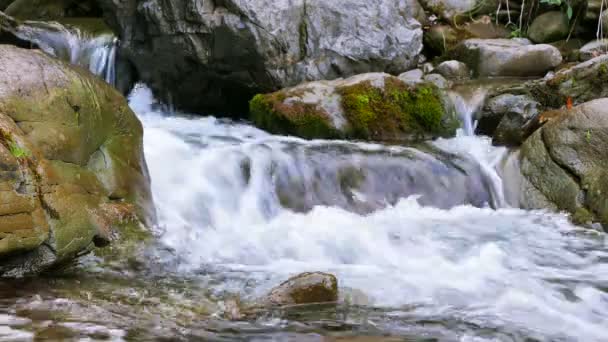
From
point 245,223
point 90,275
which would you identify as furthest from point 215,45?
point 90,275

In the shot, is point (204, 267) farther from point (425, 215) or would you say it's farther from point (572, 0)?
point (572, 0)

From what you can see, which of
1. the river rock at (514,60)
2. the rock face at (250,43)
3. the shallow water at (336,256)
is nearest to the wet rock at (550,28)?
the river rock at (514,60)

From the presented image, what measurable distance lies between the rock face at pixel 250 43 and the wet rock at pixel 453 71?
1.68 ft

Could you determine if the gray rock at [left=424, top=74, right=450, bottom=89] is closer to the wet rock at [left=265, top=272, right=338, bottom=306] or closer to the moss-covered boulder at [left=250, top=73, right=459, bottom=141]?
the moss-covered boulder at [left=250, top=73, right=459, bottom=141]

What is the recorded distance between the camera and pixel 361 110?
8.00 metres

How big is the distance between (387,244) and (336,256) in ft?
1.93

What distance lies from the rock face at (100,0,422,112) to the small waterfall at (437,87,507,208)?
1651 millimetres

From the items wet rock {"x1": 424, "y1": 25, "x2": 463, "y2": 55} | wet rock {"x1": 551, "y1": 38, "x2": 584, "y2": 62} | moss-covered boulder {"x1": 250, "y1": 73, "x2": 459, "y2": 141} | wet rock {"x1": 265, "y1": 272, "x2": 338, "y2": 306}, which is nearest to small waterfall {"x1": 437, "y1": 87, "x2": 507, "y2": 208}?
moss-covered boulder {"x1": 250, "y1": 73, "x2": 459, "y2": 141}

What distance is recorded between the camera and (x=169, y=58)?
9867mm

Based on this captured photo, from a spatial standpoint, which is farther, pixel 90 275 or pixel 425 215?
pixel 425 215

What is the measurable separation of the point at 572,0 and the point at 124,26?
8.28 meters

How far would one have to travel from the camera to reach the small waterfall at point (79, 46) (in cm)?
1055

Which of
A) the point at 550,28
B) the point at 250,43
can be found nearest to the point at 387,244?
the point at 250,43

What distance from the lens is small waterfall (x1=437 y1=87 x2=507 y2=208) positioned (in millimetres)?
7125
